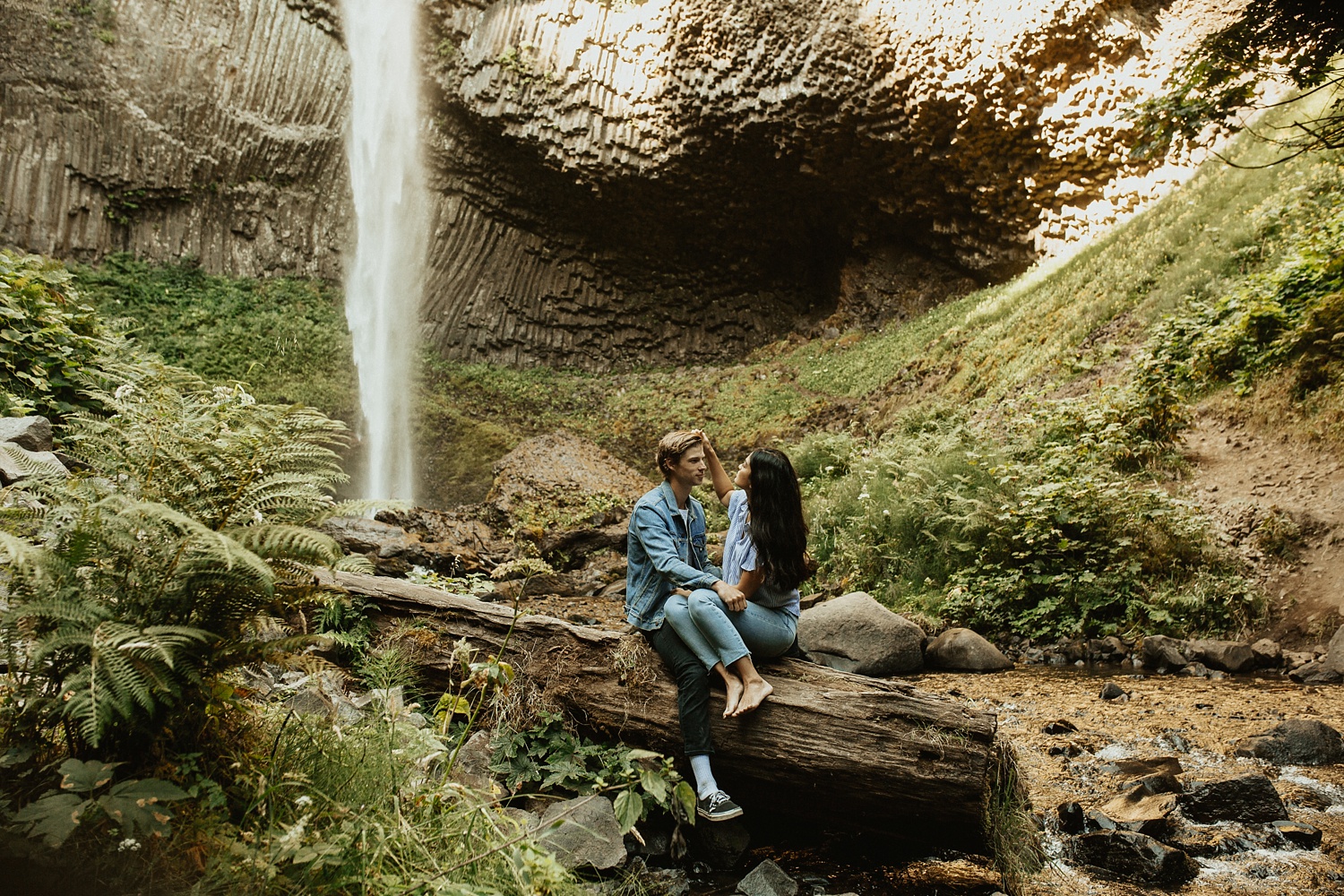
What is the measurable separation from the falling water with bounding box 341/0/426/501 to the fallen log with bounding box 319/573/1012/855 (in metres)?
17.1

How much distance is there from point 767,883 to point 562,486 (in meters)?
9.25

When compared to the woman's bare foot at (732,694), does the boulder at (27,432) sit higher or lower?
lower

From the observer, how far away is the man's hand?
3.32 metres

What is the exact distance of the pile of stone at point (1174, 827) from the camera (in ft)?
9.75

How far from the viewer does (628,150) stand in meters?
19.8

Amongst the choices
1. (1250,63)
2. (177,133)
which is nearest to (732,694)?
(1250,63)

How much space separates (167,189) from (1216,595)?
73.7ft

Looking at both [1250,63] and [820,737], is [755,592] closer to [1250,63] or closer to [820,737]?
[820,737]

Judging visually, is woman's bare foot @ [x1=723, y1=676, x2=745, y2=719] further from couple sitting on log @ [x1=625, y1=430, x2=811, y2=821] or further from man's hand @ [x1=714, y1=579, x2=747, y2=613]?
man's hand @ [x1=714, y1=579, x2=747, y2=613]

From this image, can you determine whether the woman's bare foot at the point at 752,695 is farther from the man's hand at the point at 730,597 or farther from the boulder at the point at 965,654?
the boulder at the point at 965,654

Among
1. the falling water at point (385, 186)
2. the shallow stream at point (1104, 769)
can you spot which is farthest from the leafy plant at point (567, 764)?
the falling water at point (385, 186)

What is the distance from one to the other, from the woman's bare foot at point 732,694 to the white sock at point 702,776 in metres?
0.20

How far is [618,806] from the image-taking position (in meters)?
2.74

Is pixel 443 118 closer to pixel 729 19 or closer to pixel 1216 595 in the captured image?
pixel 729 19
